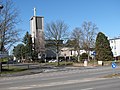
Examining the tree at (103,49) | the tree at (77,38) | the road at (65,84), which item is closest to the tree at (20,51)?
the tree at (77,38)

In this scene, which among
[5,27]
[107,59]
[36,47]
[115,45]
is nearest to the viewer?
[5,27]

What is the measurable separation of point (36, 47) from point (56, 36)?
129 feet

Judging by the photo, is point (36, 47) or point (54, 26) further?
point (36, 47)

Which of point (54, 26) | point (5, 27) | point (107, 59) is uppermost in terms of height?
point (54, 26)

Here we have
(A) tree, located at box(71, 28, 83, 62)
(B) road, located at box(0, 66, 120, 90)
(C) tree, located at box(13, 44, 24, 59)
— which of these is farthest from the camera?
(C) tree, located at box(13, 44, 24, 59)

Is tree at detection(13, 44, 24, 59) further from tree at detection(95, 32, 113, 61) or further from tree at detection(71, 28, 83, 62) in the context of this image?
tree at detection(95, 32, 113, 61)

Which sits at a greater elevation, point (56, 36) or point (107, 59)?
point (56, 36)

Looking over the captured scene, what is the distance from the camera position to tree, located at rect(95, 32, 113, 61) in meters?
67.9

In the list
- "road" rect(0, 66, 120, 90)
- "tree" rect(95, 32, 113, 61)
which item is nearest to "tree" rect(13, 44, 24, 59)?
"tree" rect(95, 32, 113, 61)

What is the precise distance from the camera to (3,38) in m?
43.9

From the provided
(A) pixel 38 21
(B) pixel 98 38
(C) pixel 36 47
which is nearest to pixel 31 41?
(C) pixel 36 47

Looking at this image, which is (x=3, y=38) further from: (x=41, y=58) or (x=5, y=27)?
(x=41, y=58)

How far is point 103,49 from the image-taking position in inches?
2685

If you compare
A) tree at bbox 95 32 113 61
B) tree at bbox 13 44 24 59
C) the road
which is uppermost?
tree at bbox 13 44 24 59
